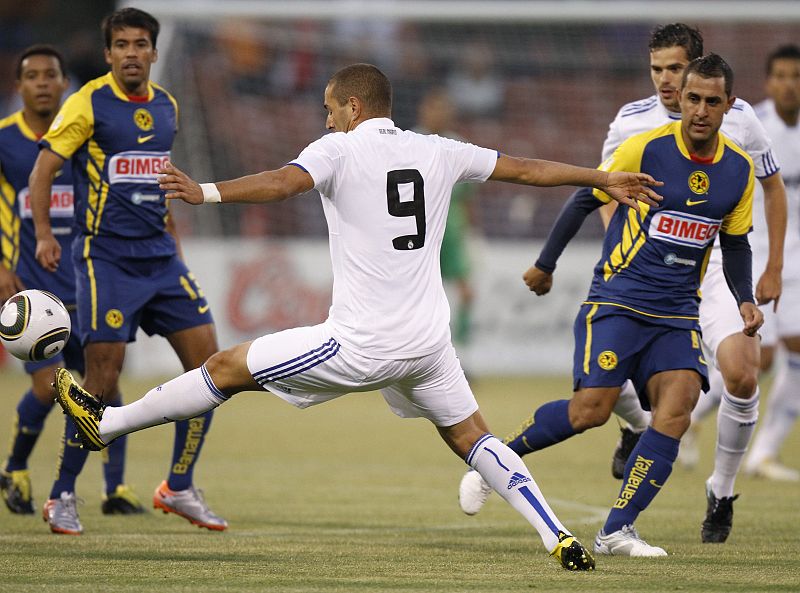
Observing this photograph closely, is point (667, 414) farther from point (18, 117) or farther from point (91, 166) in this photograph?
point (18, 117)

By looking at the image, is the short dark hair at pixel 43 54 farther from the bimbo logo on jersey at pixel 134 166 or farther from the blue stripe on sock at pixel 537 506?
the blue stripe on sock at pixel 537 506

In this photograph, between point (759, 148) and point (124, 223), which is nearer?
point (759, 148)

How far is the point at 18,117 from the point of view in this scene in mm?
8414

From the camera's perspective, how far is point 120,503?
26.4 feet

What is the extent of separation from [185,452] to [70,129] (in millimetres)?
1789

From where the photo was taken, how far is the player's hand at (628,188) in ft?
19.8

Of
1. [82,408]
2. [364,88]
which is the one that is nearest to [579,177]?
[364,88]

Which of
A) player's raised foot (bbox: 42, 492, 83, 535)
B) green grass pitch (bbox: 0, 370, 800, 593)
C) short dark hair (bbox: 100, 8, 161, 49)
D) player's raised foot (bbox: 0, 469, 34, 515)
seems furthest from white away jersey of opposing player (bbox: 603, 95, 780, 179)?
player's raised foot (bbox: 0, 469, 34, 515)

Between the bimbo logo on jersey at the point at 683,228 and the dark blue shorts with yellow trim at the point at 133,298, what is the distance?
8.39 ft

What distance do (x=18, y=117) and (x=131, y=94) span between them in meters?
1.26

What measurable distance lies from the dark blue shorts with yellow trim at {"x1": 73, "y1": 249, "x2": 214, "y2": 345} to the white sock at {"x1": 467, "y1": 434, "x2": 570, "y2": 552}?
2166 millimetres

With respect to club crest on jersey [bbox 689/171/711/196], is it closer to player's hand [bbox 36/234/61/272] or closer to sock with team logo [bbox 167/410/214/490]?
sock with team logo [bbox 167/410/214/490]

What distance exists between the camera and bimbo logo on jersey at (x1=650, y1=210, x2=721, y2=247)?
6434 millimetres

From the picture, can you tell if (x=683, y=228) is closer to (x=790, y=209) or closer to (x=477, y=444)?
(x=477, y=444)
